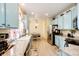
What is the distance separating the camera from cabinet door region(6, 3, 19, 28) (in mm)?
2344

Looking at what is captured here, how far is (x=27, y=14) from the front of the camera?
168 inches

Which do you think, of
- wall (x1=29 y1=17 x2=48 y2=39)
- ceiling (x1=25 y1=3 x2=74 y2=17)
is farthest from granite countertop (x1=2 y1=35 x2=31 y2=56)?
ceiling (x1=25 y1=3 x2=74 y2=17)

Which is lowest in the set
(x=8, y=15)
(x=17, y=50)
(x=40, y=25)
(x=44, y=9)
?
(x=17, y=50)

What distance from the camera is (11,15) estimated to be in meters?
2.39

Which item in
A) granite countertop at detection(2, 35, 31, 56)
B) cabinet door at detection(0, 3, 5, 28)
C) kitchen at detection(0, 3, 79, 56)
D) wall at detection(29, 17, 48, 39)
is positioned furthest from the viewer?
wall at detection(29, 17, 48, 39)

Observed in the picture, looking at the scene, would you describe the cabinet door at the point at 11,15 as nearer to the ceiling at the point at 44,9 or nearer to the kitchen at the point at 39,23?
the kitchen at the point at 39,23

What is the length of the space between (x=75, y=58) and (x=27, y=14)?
10.4ft

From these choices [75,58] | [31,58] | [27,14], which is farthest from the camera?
[27,14]

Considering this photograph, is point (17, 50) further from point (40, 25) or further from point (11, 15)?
point (40, 25)

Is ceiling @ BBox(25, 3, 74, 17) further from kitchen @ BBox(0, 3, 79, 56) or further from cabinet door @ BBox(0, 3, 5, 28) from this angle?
cabinet door @ BBox(0, 3, 5, 28)

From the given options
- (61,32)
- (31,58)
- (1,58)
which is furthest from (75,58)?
(61,32)

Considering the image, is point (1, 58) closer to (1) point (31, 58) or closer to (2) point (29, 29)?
(1) point (31, 58)

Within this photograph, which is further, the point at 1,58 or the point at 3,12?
the point at 3,12

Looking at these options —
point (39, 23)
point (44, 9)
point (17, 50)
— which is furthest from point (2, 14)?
point (44, 9)
